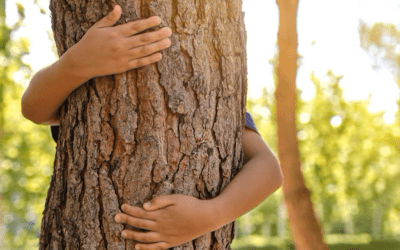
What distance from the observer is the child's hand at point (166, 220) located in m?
1.83

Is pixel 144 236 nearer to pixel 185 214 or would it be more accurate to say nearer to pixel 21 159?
pixel 185 214

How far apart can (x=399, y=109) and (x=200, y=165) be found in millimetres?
29536

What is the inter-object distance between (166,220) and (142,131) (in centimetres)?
40

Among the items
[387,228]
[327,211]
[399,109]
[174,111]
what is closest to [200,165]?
[174,111]

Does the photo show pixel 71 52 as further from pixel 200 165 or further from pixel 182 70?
pixel 200 165

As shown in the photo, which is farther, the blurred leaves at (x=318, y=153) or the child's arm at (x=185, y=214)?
the blurred leaves at (x=318, y=153)

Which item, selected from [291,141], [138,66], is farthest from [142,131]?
[291,141]

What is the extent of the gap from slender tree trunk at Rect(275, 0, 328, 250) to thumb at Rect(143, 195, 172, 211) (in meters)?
3.85

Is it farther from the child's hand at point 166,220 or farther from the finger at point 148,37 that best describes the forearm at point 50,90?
the child's hand at point 166,220

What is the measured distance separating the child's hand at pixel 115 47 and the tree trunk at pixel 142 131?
0.07 m

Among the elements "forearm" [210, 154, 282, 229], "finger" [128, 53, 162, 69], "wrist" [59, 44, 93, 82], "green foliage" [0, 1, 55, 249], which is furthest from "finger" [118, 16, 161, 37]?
"green foliage" [0, 1, 55, 249]

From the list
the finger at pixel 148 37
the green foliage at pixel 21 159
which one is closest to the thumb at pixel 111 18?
the finger at pixel 148 37

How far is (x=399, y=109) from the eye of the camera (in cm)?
2852

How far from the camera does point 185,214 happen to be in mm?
1848
